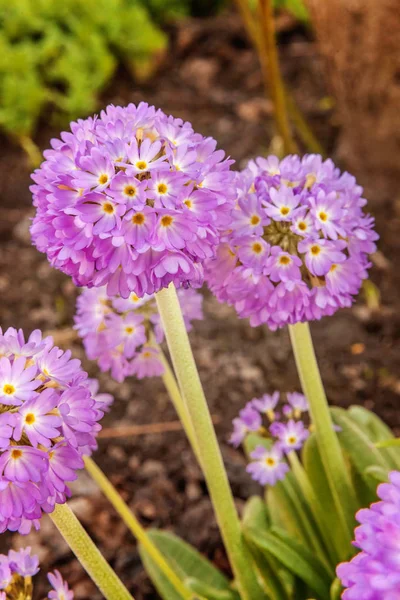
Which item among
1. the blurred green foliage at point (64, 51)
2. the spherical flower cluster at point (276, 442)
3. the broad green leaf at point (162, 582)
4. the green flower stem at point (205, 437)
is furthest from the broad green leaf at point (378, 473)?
the blurred green foliage at point (64, 51)

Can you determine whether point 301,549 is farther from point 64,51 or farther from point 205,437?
point 64,51

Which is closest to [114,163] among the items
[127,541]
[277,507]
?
[277,507]

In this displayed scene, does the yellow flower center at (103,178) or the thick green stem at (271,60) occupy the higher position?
the thick green stem at (271,60)

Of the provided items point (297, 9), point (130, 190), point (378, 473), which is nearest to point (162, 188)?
point (130, 190)

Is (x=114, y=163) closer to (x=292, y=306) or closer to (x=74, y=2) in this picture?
(x=292, y=306)

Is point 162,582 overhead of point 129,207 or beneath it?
beneath

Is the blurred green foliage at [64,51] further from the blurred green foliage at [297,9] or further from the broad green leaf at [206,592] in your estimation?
the broad green leaf at [206,592]

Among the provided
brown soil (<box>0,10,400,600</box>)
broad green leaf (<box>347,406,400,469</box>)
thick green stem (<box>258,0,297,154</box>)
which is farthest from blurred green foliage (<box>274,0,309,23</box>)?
broad green leaf (<box>347,406,400,469</box>)
